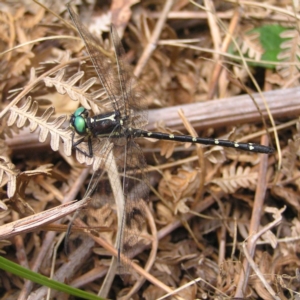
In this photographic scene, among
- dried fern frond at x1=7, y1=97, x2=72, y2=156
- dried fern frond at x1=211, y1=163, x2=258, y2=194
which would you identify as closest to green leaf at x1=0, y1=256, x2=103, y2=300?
dried fern frond at x1=7, y1=97, x2=72, y2=156

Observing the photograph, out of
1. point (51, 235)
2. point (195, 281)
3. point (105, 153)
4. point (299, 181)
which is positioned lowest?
point (195, 281)

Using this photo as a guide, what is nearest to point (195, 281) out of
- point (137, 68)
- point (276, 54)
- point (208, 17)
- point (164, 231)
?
point (164, 231)

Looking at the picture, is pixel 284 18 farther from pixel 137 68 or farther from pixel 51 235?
pixel 51 235

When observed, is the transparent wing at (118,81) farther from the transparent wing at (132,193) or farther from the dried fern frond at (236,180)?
the dried fern frond at (236,180)

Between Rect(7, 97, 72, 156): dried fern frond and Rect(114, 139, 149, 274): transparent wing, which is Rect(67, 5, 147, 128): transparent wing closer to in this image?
Rect(114, 139, 149, 274): transparent wing

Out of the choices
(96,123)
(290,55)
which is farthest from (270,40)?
(96,123)

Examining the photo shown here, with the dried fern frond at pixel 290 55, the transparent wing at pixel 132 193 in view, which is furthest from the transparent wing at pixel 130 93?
the dried fern frond at pixel 290 55

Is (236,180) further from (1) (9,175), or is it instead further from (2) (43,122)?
(1) (9,175)
